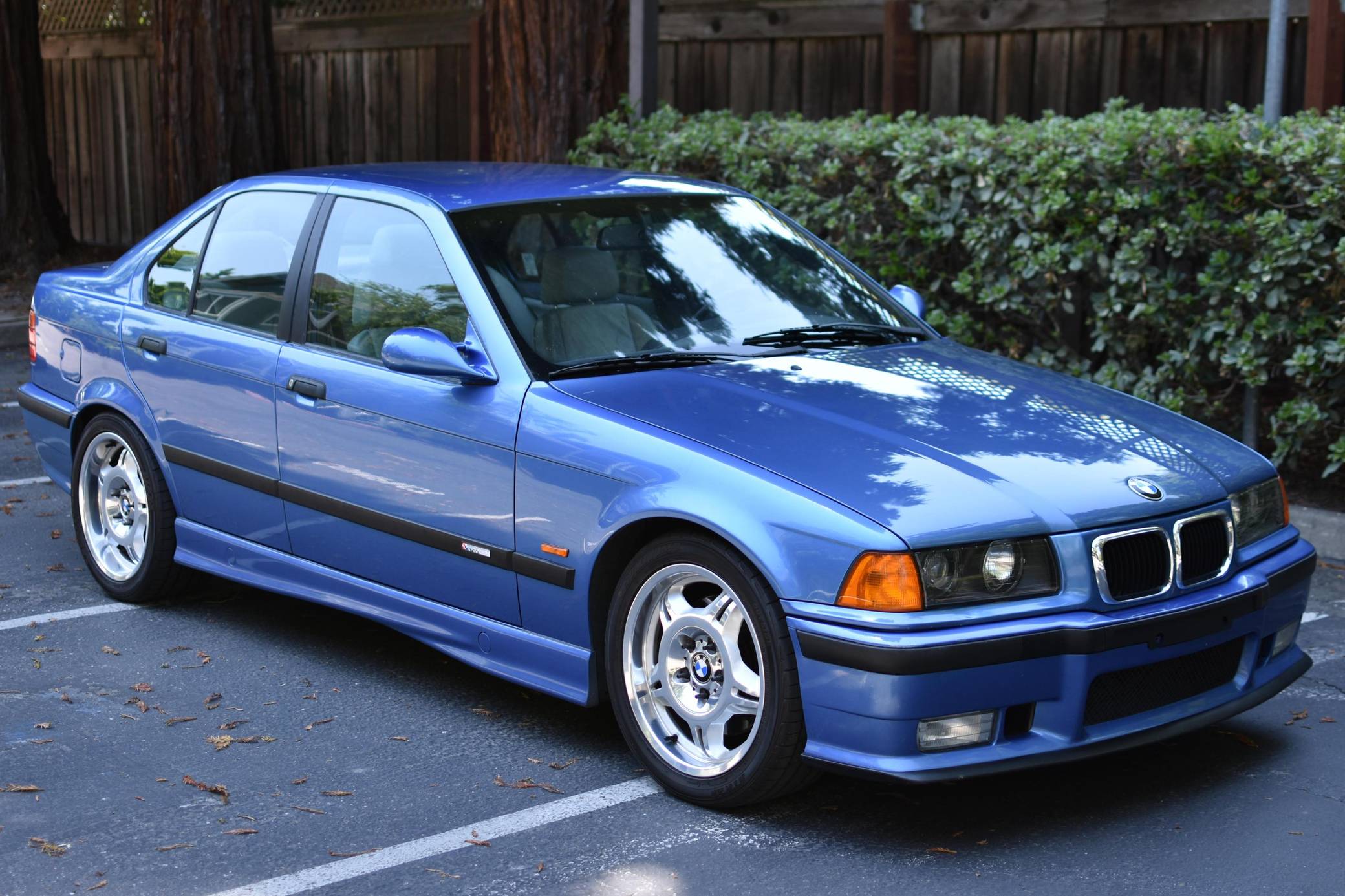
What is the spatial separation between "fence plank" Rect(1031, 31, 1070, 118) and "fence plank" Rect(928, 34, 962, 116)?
575mm

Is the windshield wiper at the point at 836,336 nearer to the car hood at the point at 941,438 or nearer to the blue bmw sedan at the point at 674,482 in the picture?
the blue bmw sedan at the point at 674,482

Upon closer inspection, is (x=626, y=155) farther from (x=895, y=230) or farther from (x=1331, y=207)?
(x=1331, y=207)

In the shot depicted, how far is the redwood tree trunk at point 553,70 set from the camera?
10328 millimetres

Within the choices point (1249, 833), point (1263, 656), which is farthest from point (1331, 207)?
point (1249, 833)

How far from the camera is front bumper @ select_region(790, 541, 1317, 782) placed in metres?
3.70

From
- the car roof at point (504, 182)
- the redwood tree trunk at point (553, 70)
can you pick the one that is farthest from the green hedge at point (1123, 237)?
the car roof at point (504, 182)

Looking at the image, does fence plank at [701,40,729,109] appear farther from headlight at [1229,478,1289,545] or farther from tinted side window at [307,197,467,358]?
headlight at [1229,478,1289,545]

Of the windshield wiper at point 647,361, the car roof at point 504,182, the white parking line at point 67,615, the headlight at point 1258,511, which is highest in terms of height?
the car roof at point 504,182

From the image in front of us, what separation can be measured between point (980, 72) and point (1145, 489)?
7.66 m

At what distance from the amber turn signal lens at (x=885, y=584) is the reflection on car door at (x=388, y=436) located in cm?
116

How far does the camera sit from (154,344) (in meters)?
5.75

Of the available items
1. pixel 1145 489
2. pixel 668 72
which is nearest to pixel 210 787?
pixel 1145 489

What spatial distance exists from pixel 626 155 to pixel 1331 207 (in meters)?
4.62

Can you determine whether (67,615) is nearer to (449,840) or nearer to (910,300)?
(449,840)
